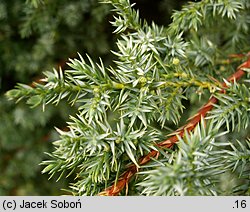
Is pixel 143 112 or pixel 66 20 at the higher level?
pixel 66 20

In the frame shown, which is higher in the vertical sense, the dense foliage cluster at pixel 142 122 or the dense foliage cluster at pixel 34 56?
the dense foliage cluster at pixel 34 56

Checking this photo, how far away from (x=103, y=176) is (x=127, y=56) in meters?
0.24

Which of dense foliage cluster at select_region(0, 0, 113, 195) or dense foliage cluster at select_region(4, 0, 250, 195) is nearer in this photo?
dense foliage cluster at select_region(4, 0, 250, 195)

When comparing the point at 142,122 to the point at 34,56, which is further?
the point at 34,56

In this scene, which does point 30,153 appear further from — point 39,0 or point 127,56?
point 127,56

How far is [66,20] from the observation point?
4.34ft

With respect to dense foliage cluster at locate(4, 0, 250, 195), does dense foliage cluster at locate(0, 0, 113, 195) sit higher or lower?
higher

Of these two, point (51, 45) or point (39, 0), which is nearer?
point (39, 0)

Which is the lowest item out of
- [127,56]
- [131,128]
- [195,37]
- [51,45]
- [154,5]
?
[131,128]

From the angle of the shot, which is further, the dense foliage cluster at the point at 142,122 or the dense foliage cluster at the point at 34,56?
the dense foliage cluster at the point at 34,56

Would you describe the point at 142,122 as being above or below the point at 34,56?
below
